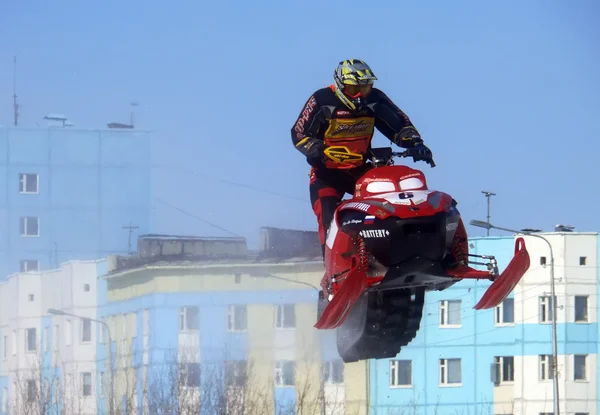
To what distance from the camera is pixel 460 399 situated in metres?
39.3

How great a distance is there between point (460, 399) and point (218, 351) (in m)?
12.5

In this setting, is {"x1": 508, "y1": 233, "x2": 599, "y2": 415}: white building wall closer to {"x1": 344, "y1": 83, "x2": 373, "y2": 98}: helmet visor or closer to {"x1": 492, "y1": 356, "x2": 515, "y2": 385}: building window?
{"x1": 492, "y1": 356, "x2": 515, "y2": 385}: building window

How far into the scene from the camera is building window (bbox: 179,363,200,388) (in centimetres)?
3023

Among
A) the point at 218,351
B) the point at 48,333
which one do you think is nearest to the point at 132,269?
the point at 218,351

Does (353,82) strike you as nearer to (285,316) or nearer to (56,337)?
(285,316)

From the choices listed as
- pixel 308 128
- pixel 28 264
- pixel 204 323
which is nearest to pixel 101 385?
pixel 204 323

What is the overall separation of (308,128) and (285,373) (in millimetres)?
9889

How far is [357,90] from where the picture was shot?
1805cm

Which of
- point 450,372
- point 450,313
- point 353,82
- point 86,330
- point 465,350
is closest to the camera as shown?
point 353,82

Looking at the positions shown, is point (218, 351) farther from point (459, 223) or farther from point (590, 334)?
point (590, 334)

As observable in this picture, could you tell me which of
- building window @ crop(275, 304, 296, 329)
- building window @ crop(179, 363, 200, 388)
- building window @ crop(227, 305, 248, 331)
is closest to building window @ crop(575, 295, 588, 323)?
building window @ crop(179, 363, 200, 388)

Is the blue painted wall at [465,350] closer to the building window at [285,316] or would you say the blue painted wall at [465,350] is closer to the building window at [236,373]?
the building window at [236,373]

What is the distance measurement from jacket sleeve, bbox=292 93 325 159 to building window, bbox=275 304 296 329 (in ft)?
23.3

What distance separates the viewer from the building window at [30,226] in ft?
140
